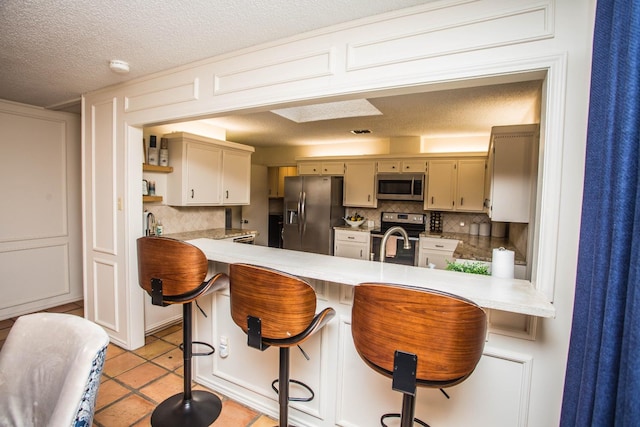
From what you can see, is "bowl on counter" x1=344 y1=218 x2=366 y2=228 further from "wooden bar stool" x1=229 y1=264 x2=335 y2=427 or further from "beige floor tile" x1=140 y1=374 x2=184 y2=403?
"wooden bar stool" x1=229 y1=264 x2=335 y2=427

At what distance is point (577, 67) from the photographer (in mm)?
1202

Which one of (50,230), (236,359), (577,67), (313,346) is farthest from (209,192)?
(577,67)

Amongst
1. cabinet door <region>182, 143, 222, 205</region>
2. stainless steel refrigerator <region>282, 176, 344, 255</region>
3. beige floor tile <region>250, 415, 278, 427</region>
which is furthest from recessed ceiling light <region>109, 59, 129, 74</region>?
stainless steel refrigerator <region>282, 176, 344, 255</region>

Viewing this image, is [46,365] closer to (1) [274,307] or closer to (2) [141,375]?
(1) [274,307]

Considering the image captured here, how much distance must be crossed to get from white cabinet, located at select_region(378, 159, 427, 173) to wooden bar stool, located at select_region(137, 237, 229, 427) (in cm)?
369

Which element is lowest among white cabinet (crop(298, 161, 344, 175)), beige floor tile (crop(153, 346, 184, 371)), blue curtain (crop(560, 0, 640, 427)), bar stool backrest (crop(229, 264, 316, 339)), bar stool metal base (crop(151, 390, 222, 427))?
beige floor tile (crop(153, 346, 184, 371))

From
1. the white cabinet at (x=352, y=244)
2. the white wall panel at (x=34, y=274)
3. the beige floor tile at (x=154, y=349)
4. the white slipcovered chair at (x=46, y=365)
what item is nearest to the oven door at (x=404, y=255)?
the white cabinet at (x=352, y=244)

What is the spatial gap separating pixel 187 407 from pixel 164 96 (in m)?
2.22

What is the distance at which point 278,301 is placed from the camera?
126 centimetres

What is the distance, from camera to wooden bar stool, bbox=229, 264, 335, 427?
1.25 metres

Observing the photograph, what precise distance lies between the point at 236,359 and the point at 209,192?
229 centimetres

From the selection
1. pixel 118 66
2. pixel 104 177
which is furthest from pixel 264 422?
pixel 118 66

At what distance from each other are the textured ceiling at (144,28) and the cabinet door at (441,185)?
3431 millimetres

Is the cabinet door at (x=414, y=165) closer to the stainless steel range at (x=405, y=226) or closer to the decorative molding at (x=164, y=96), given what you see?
the stainless steel range at (x=405, y=226)
